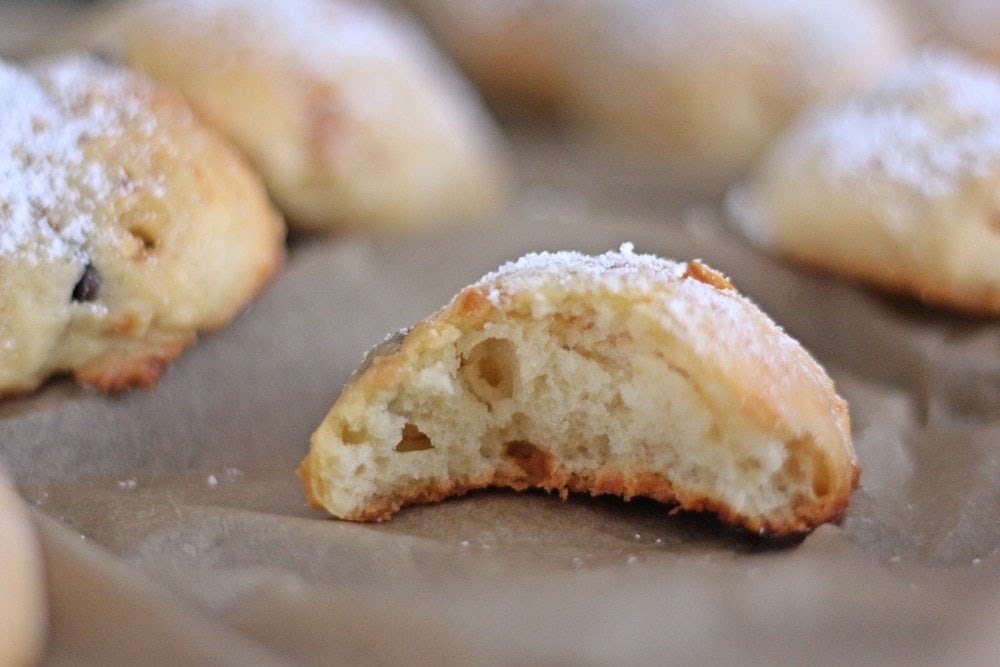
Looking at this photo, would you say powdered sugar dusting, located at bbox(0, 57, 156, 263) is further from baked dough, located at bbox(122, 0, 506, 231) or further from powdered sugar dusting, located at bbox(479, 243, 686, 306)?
powdered sugar dusting, located at bbox(479, 243, 686, 306)

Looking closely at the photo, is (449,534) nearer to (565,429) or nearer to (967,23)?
(565,429)

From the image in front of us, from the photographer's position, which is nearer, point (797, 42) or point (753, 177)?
point (753, 177)

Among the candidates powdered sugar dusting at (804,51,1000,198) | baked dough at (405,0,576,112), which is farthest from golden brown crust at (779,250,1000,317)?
baked dough at (405,0,576,112)

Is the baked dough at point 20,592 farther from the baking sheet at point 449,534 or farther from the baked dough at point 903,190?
the baked dough at point 903,190

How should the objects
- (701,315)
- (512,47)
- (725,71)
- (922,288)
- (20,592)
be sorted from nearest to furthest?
(20,592) < (701,315) < (922,288) < (725,71) < (512,47)

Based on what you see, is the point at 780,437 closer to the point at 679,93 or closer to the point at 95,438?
the point at 95,438

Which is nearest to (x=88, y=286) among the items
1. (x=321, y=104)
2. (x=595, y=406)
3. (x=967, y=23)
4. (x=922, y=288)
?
(x=321, y=104)

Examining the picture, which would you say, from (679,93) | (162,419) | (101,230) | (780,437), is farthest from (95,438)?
(679,93)
